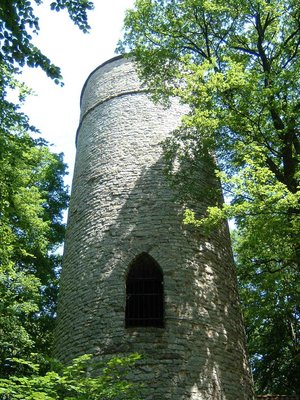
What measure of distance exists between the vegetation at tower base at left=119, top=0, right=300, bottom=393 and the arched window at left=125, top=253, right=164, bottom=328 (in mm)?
1147

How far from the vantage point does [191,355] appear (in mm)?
7090

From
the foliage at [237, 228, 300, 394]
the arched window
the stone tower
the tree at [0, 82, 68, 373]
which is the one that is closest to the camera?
the stone tower

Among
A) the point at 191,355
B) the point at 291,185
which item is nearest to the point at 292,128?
the point at 291,185

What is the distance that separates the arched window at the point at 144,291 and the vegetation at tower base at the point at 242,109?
1.15 meters

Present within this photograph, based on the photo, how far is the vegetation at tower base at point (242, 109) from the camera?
24.7ft

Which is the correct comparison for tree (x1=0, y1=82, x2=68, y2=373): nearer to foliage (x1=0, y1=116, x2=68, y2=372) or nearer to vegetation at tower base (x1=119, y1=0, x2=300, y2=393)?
foliage (x1=0, y1=116, x2=68, y2=372)

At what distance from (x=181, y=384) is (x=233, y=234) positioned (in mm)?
10636

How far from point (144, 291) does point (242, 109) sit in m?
3.74

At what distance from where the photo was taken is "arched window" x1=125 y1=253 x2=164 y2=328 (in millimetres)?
7950

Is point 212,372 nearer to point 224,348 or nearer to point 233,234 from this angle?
point 224,348

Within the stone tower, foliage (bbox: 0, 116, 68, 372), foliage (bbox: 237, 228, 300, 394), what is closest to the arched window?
the stone tower

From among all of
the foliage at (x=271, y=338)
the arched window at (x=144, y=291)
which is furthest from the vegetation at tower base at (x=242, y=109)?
the arched window at (x=144, y=291)

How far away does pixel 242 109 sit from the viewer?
323 inches

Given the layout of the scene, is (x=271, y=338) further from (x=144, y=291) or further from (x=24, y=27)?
(x=24, y=27)
